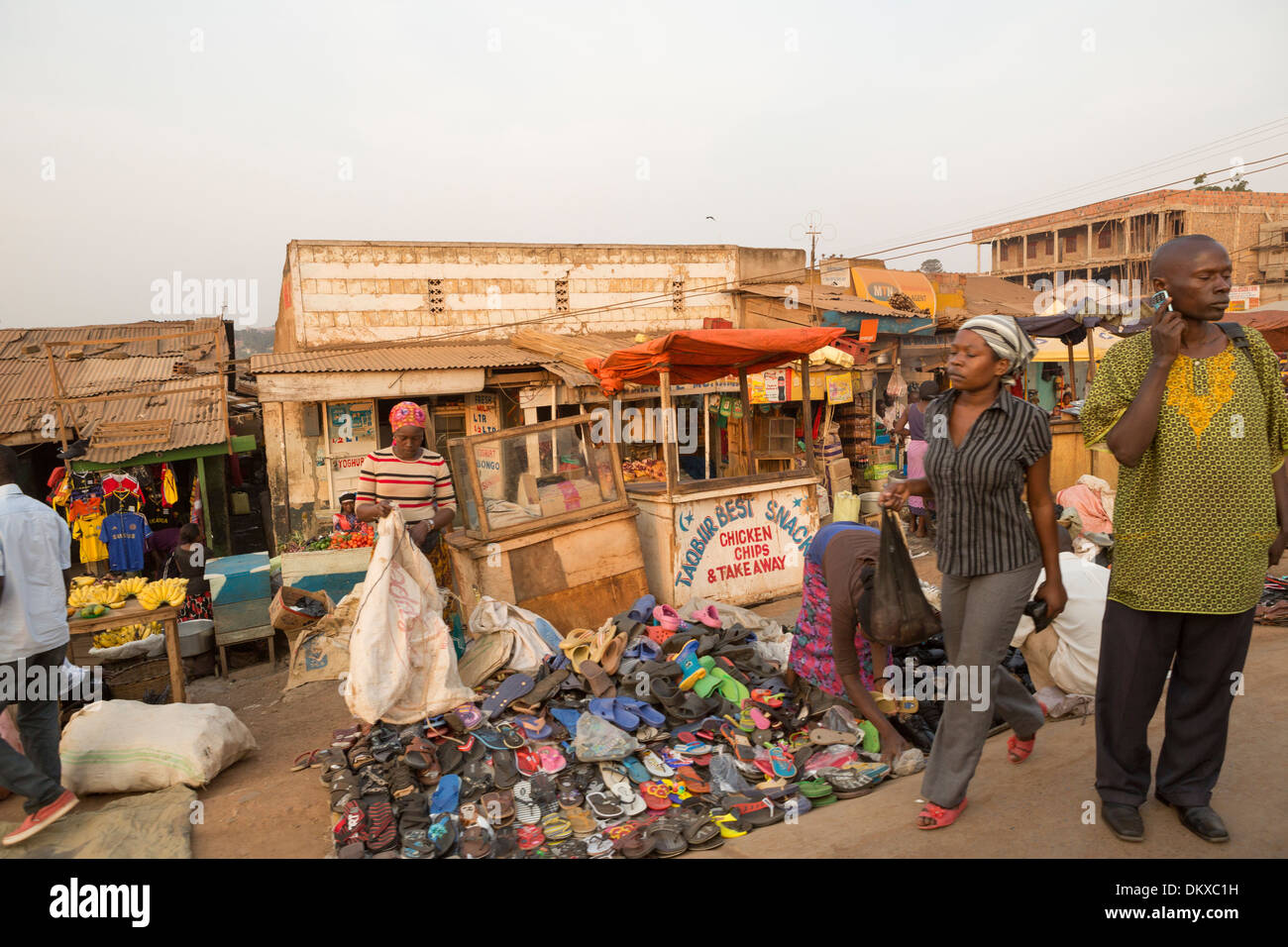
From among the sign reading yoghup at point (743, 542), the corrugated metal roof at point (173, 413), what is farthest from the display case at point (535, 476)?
the corrugated metal roof at point (173, 413)

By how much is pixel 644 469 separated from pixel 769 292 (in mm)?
5393

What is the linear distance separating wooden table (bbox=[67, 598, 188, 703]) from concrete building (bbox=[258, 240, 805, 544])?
7190 millimetres

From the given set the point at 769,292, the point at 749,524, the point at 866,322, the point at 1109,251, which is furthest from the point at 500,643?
the point at 1109,251

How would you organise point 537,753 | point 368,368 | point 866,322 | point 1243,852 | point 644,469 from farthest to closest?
point 866,322 → point 644,469 → point 368,368 → point 537,753 → point 1243,852

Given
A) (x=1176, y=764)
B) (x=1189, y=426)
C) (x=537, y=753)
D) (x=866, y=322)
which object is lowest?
(x=537, y=753)

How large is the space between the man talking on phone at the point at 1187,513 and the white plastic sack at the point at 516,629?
3.40m

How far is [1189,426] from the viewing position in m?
2.62

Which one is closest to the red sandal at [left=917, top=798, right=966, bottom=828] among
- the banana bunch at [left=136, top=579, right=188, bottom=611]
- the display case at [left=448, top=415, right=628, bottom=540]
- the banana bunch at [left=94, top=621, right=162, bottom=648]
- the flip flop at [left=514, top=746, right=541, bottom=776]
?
the flip flop at [left=514, top=746, right=541, bottom=776]

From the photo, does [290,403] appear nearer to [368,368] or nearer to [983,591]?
[368,368]

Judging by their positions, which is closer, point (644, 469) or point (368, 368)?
point (368, 368)

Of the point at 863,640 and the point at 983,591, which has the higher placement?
the point at 983,591

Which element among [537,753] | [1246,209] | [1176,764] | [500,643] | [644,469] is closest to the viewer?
[1176,764]

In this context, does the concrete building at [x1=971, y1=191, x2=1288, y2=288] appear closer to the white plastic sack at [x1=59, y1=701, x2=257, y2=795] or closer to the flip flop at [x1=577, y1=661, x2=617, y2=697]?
the flip flop at [x1=577, y1=661, x2=617, y2=697]

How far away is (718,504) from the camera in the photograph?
748 cm
